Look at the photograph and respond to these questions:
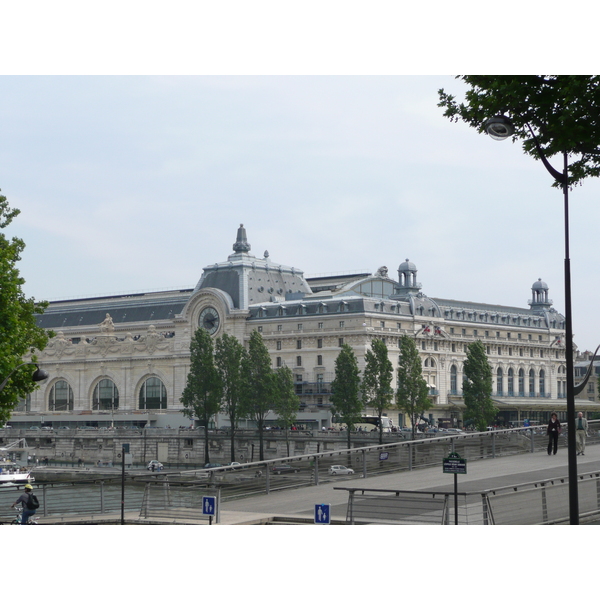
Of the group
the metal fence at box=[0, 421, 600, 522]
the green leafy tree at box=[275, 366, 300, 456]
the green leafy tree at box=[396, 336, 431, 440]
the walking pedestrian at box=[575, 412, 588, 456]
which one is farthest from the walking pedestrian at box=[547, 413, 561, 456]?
the green leafy tree at box=[275, 366, 300, 456]

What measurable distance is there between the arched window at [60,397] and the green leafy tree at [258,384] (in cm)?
5267

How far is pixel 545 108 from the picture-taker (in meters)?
20.7

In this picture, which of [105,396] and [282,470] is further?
[105,396]

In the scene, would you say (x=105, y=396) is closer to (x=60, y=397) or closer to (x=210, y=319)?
(x=60, y=397)

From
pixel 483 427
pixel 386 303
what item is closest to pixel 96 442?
pixel 386 303

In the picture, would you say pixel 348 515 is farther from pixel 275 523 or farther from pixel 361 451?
pixel 361 451

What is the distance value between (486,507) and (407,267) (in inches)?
4505

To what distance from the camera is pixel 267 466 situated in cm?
2792

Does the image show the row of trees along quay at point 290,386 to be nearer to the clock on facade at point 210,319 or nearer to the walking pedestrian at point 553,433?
the clock on facade at point 210,319

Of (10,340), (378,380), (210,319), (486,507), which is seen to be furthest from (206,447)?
(486,507)

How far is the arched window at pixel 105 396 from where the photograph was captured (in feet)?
463

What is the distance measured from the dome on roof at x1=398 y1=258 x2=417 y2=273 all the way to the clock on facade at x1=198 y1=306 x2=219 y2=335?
24435 mm

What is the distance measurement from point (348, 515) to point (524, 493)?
3.87 metres

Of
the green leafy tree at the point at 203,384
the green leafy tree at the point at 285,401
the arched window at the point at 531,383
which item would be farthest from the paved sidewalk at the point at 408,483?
the arched window at the point at 531,383
